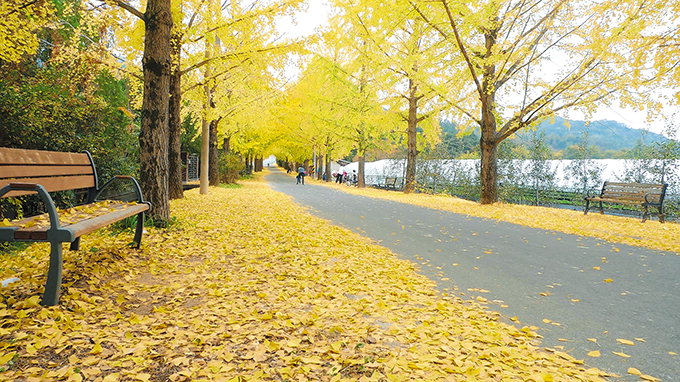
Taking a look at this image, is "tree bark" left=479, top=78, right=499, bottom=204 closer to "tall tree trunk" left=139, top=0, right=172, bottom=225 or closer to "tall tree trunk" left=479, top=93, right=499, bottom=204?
"tall tree trunk" left=479, top=93, right=499, bottom=204

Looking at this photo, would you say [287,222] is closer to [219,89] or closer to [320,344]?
[320,344]

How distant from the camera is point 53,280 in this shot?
2555 mm

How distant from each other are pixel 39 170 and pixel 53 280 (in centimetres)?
140

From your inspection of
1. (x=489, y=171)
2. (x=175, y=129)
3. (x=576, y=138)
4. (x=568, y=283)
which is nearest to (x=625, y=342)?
(x=568, y=283)

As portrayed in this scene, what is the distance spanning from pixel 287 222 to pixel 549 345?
219 inches

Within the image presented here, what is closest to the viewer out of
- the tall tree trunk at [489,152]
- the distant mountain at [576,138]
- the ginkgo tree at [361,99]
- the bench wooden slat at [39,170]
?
the bench wooden slat at [39,170]

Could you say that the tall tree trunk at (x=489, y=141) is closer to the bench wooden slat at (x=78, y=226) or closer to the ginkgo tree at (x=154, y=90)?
the ginkgo tree at (x=154, y=90)

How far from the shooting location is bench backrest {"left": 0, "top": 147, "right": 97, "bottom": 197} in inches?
117

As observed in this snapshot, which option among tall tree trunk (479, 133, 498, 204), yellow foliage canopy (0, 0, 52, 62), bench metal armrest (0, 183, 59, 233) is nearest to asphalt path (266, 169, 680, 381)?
bench metal armrest (0, 183, 59, 233)

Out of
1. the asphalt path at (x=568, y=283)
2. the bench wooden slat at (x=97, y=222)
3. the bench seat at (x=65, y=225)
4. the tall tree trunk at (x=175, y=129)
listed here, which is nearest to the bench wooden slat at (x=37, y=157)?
the bench seat at (x=65, y=225)

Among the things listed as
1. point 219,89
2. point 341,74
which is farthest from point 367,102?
point 219,89

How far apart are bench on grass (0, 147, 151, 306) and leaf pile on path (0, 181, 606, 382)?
14.0 inches

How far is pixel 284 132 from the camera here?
28453 millimetres

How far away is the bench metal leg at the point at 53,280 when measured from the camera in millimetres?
2523
